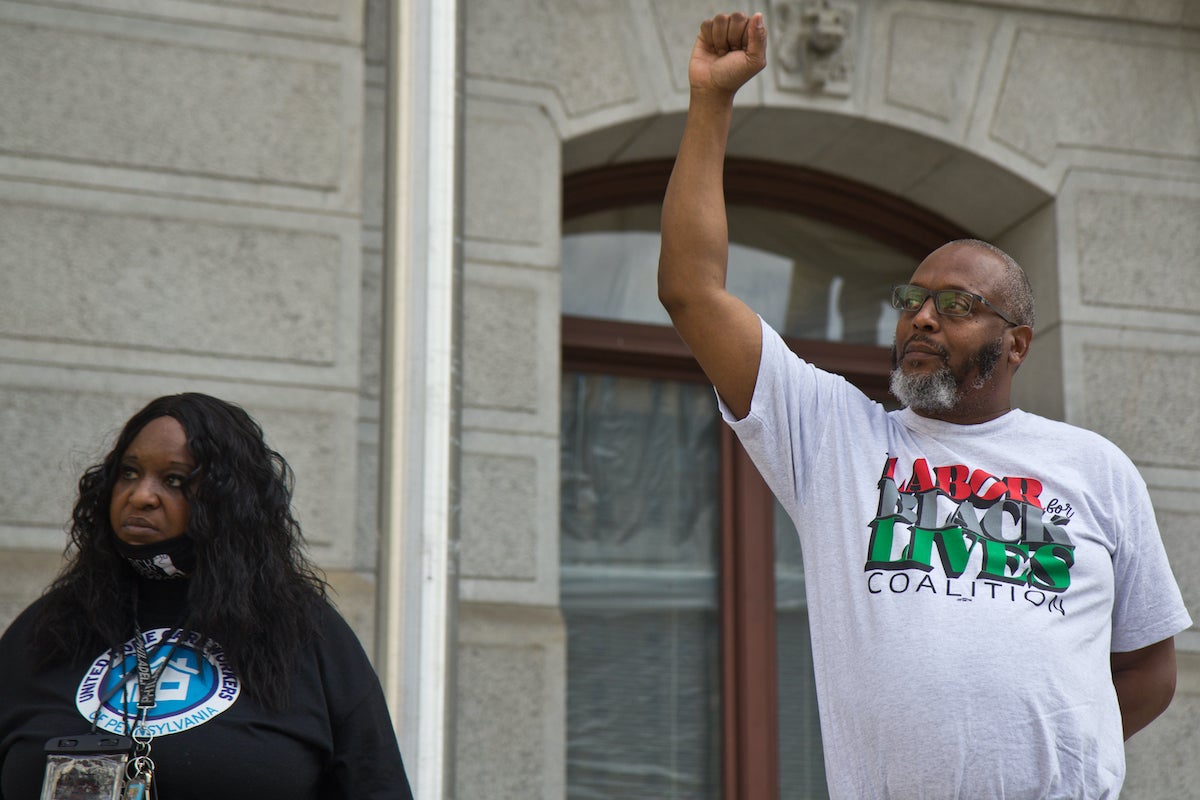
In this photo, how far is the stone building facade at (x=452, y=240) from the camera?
5262mm

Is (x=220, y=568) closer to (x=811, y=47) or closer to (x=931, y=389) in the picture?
(x=931, y=389)

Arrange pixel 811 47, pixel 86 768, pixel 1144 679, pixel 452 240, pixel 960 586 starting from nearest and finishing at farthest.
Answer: pixel 960 586 → pixel 86 768 → pixel 1144 679 → pixel 452 240 → pixel 811 47

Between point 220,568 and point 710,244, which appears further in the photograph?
point 220,568

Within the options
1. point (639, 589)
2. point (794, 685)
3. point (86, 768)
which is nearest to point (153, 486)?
point (86, 768)

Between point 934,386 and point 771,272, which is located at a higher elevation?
point 771,272

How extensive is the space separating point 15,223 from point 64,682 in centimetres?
223

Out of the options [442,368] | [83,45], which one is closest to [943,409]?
[442,368]

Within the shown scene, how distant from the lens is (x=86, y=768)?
3.26 m

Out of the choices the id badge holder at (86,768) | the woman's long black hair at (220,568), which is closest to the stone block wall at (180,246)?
the woman's long black hair at (220,568)

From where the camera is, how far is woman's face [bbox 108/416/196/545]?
358 cm

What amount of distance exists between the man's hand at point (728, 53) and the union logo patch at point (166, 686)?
4.73 ft

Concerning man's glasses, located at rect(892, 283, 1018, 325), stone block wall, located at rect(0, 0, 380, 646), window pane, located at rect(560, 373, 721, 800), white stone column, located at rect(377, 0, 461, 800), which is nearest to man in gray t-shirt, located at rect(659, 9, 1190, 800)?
man's glasses, located at rect(892, 283, 1018, 325)

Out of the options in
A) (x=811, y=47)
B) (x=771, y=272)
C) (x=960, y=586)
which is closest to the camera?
(x=960, y=586)

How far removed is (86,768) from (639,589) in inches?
133
